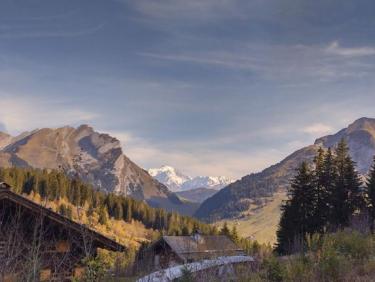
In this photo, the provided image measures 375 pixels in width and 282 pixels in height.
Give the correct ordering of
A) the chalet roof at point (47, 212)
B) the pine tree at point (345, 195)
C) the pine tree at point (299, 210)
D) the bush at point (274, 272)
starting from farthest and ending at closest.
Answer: the pine tree at point (345, 195), the pine tree at point (299, 210), the chalet roof at point (47, 212), the bush at point (274, 272)

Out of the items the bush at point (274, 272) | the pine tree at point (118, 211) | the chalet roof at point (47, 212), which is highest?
the pine tree at point (118, 211)

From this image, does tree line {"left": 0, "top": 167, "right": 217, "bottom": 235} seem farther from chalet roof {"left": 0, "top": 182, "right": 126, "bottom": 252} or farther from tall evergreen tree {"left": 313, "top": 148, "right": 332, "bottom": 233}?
chalet roof {"left": 0, "top": 182, "right": 126, "bottom": 252}

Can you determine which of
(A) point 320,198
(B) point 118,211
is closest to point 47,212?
(A) point 320,198

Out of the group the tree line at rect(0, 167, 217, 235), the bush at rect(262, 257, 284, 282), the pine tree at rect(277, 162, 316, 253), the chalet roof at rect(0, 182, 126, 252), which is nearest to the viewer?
the bush at rect(262, 257, 284, 282)

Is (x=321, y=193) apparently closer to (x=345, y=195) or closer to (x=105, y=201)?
(x=345, y=195)

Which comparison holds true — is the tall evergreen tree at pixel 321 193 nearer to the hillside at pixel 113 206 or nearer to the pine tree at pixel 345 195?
the pine tree at pixel 345 195

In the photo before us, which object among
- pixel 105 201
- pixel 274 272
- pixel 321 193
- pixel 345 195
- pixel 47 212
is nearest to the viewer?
pixel 274 272

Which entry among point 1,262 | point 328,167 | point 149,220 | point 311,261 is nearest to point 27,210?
point 1,262

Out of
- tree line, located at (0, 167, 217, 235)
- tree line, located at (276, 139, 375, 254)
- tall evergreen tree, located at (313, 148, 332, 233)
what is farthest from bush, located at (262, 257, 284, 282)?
tree line, located at (0, 167, 217, 235)

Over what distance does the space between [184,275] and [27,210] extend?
7996 mm

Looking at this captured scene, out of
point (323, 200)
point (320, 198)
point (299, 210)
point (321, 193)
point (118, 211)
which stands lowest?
point (299, 210)

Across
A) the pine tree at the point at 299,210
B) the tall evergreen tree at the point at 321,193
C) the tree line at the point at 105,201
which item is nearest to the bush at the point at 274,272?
the tall evergreen tree at the point at 321,193

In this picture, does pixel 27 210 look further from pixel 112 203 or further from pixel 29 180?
pixel 112 203

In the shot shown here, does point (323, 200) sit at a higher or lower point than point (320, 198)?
lower
